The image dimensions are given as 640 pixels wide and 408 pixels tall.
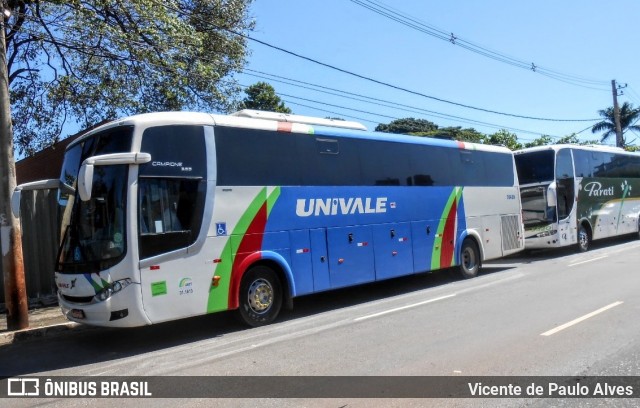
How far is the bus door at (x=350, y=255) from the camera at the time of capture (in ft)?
32.4

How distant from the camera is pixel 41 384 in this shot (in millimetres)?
6102

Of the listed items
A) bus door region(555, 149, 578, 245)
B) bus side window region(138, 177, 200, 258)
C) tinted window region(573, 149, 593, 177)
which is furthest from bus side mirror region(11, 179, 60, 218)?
tinted window region(573, 149, 593, 177)

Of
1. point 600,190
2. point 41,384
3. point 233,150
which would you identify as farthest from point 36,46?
point 600,190

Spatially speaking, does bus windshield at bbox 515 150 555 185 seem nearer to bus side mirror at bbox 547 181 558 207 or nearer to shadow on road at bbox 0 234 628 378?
bus side mirror at bbox 547 181 558 207

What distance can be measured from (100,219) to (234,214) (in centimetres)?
201

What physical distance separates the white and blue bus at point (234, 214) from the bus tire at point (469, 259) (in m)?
1.26

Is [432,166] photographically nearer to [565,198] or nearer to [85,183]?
[565,198]

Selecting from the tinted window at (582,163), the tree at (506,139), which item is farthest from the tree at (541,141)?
the tinted window at (582,163)

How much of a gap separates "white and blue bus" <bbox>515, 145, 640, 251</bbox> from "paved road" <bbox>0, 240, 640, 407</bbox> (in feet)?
Answer: 19.2

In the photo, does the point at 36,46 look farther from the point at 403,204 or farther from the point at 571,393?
the point at 571,393

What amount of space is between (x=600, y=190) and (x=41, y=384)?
764 inches

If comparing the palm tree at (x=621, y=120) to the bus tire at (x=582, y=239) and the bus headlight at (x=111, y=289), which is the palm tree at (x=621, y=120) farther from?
the bus headlight at (x=111, y=289)

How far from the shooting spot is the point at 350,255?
33.4 ft

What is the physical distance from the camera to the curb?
28.0 ft
